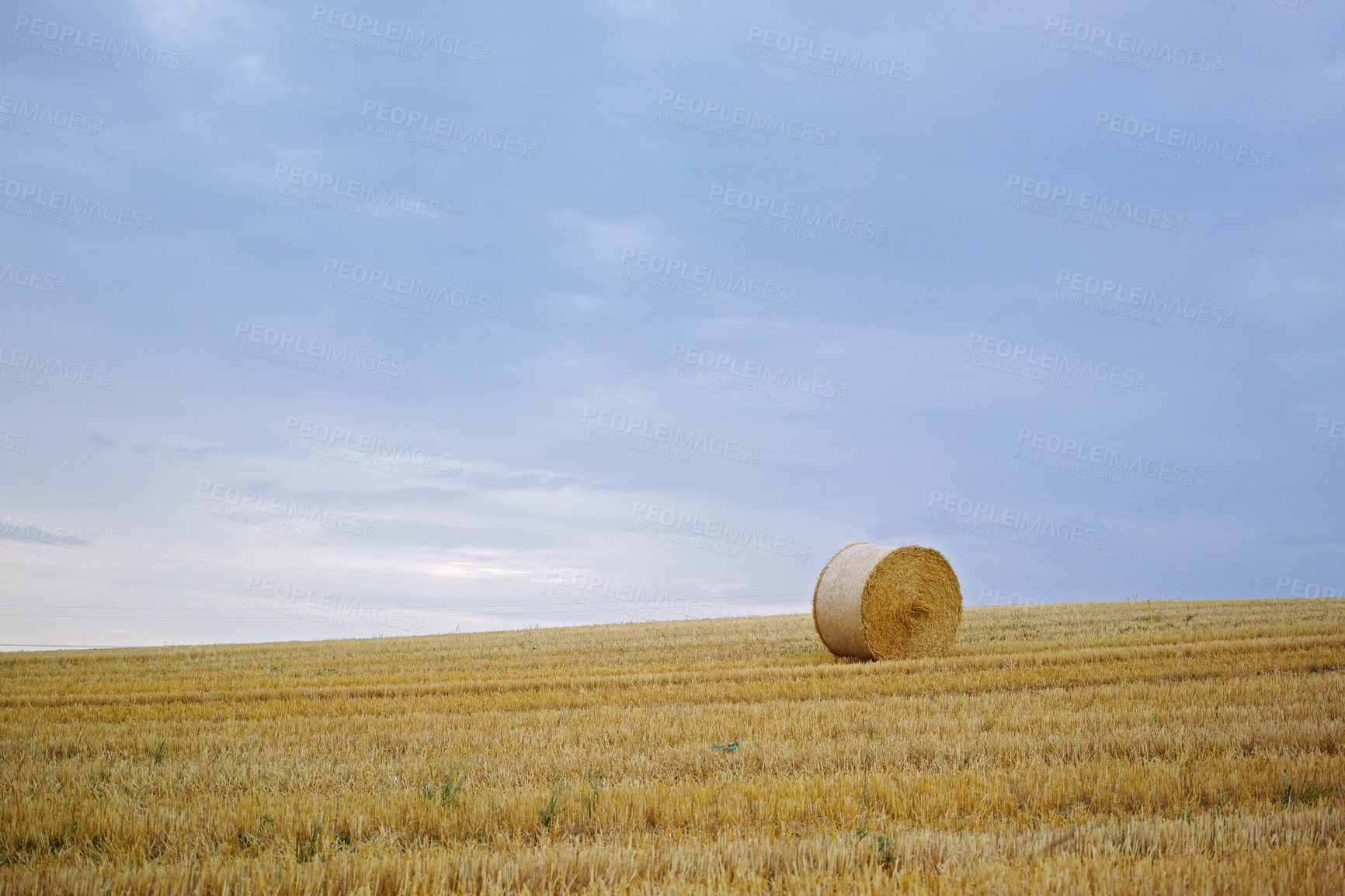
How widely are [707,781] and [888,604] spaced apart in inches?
383

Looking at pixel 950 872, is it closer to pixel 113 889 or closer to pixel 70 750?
pixel 113 889

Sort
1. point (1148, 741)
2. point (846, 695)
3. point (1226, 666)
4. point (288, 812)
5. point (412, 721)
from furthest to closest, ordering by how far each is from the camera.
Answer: point (1226, 666), point (846, 695), point (412, 721), point (1148, 741), point (288, 812)

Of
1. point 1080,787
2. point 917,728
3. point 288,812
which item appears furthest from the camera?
point 917,728

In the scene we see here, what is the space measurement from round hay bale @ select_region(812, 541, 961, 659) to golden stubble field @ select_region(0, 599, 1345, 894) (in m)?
1.75

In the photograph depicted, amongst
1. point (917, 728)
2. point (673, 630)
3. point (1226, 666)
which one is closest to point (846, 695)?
point (917, 728)

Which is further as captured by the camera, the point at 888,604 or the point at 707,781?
the point at 888,604

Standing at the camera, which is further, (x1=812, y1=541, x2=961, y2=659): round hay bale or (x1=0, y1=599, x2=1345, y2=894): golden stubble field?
(x1=812, y1=541, x2=961, y2=659): round hay bale

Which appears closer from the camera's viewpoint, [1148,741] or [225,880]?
[225,880]

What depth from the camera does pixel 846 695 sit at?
34.0ft

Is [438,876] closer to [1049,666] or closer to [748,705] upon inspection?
[748,705]

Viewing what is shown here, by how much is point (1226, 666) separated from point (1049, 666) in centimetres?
236

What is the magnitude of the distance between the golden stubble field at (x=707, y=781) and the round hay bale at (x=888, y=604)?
175cm

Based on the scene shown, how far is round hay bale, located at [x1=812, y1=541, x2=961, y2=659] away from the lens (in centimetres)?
1465

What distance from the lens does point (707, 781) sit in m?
5.90
